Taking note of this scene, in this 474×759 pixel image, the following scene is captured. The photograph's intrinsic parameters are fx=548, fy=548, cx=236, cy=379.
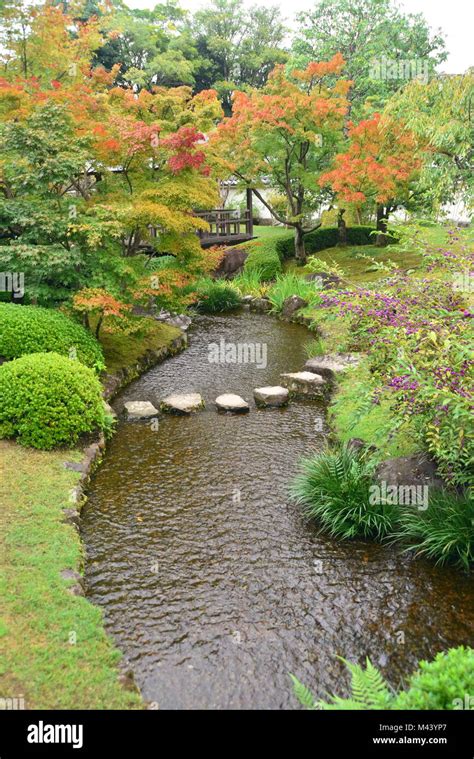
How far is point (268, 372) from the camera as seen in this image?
39.6 feet

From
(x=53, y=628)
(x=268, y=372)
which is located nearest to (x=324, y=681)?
(x=53, y=628)

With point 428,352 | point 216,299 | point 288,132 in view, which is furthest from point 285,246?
point 428,352

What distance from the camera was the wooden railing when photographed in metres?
22.9

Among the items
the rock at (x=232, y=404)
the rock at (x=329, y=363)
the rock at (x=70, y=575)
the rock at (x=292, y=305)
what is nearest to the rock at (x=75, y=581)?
the rock at (x=70, y=575)

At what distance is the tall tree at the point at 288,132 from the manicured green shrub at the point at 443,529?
1333 cm

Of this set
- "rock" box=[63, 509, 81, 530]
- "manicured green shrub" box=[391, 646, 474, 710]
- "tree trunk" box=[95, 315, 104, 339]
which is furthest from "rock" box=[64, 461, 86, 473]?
Result: "manicured green shrub" box=[391, 646, 474, 710]

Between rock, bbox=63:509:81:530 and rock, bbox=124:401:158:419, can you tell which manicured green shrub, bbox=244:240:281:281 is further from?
rock, bbox=63:509:81:530

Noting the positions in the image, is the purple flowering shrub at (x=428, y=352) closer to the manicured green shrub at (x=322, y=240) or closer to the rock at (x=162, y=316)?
the rock at (x=162, y=316)

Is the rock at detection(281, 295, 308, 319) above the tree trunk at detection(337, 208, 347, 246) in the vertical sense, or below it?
below

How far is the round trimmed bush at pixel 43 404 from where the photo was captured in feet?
24.6

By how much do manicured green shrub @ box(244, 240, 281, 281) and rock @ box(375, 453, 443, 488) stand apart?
14678 mm

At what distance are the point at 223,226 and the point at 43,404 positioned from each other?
1912cm
